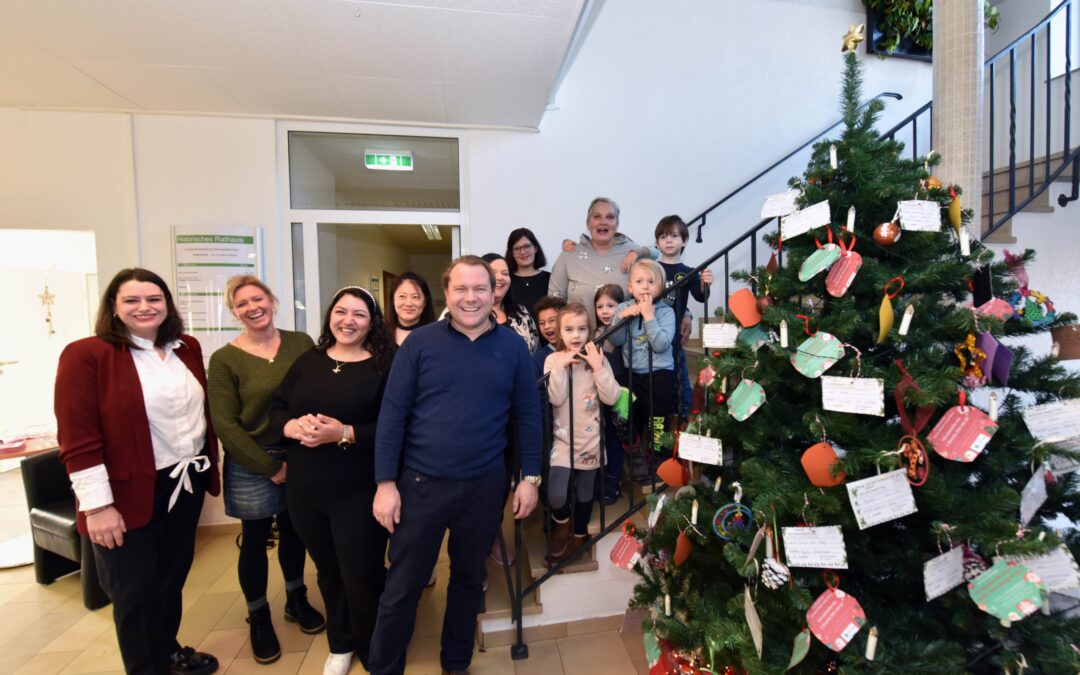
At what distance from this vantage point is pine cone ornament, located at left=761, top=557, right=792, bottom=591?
1.13 m

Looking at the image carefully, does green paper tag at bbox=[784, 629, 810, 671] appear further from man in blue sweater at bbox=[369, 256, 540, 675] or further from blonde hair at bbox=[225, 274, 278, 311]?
blonde hair at bbox=[225, 274, 278, 311]

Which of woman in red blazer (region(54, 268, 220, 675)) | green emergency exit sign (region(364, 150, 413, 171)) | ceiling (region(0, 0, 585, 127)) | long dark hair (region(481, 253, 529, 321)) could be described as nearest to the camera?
woman in red blazer (region(54, 268, 220, 675))

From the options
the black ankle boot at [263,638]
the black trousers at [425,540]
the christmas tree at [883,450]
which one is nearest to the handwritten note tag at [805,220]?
the christmas tree at [883,450]

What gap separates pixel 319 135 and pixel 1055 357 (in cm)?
380

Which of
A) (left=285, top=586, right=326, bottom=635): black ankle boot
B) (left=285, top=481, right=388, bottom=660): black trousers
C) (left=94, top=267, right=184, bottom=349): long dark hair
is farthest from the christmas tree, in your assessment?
(left=94, top=267, right=184, bottom=349): long dark hair

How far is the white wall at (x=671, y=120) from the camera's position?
3.39 metres

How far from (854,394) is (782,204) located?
56cm

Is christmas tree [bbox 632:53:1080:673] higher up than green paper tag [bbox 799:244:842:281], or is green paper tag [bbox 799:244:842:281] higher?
green paper tag [bbox 799:244:842:281]

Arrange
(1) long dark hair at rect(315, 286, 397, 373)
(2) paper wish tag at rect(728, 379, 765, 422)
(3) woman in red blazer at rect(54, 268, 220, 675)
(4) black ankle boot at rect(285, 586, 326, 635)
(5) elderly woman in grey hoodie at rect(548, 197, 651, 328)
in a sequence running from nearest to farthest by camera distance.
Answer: (2) paper wish tag at rect(728, 379, 765, 422) → (3) woman in red blazer at rect(54, 268, 220, 675) → (1) long dark hair at rect(315, 286, 397, 373) → (4) black ankle boot at rect(285, 586, 326, 635) → (5) elderly woman in grey hoodie at rect(548, 197, 651, 328)

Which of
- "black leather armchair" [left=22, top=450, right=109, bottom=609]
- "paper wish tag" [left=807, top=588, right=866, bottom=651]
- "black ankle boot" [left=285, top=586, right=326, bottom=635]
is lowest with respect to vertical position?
"black ankle boot" [left=285, top=586, right=326, bottom=635]

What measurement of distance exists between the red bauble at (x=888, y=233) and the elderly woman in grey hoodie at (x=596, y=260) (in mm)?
1364

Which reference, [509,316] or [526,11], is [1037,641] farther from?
[526,11]

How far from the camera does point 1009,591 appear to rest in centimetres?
90

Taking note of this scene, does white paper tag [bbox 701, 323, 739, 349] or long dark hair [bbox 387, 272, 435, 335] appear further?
long dark hair [bbox 387, 272, 435, 335]
